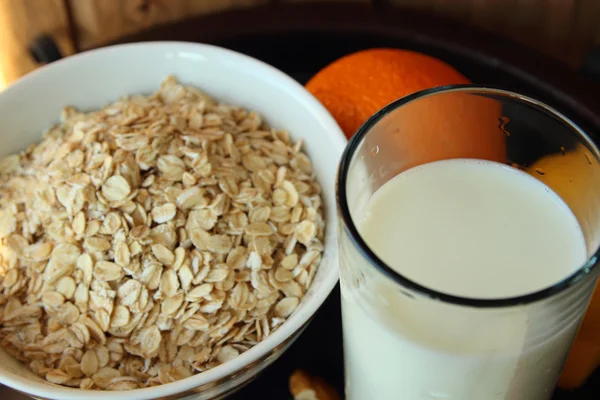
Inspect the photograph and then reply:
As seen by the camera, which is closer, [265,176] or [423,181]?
[423,181]

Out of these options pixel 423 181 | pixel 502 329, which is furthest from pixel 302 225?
pixel 502 329

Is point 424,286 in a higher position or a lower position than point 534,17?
higher

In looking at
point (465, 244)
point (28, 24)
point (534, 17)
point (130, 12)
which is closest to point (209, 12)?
point (130, 12)

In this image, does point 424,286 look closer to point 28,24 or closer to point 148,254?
point 148,254

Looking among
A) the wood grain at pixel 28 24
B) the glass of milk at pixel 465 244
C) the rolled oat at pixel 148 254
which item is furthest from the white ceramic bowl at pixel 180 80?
the wood grain at pixel 28 24

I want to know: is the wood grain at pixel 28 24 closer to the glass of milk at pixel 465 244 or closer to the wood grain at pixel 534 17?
the wood grain at pixel 534 17

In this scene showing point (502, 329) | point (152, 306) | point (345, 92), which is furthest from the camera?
point (345, 92)

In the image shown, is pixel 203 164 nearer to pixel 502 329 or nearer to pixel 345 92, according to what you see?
pixel 345 92

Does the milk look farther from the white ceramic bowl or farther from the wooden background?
the wooden background
